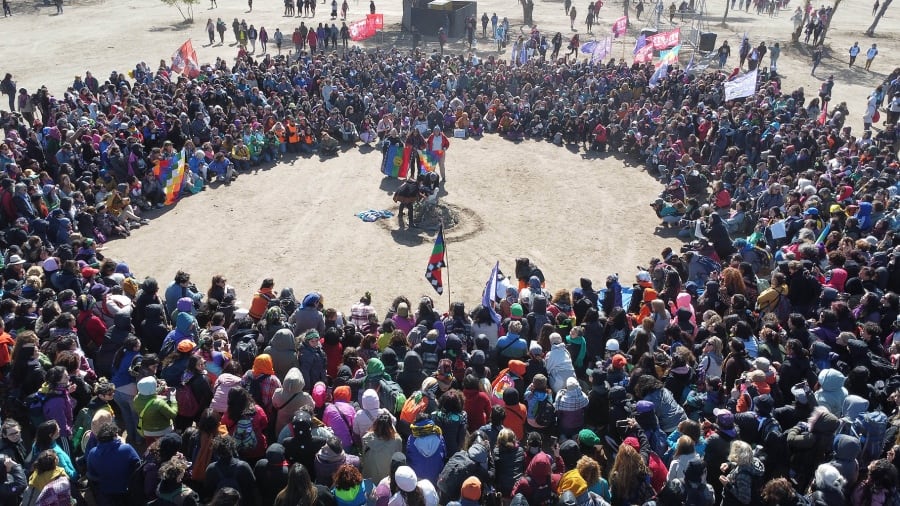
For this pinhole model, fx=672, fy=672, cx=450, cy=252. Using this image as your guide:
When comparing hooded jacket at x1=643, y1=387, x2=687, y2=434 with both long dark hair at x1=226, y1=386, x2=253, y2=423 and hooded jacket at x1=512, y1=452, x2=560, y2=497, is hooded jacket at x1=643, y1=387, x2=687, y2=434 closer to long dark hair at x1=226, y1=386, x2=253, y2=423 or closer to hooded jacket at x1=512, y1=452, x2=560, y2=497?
hooded jacket at x1=512, y1=452, x2=560, y2=497

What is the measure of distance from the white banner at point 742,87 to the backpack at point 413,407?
679 inches

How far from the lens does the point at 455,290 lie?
46.6 ft

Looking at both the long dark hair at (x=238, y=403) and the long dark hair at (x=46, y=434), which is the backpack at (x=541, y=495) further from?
the long dark hair at (x=46, y=434)

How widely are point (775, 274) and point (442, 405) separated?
6782mm

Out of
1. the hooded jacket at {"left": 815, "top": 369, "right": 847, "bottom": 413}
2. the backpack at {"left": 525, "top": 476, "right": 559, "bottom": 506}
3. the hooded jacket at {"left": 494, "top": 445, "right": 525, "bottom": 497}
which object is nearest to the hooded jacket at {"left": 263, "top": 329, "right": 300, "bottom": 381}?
the hooded jacket at {"left": 494, "top": 445, "right": 525, "bottom": 497}

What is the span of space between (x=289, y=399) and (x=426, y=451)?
171 cm

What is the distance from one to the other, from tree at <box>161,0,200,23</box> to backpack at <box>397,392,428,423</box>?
43992 mm

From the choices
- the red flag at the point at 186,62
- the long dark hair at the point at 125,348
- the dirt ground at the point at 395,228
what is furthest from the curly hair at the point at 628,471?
the red flag at the point at 186,62

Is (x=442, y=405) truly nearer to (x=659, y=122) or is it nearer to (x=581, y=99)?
(x=659, y=122)

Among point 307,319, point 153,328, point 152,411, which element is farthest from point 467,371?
point 153,328

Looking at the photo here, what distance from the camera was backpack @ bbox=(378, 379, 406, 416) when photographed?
8164 mm

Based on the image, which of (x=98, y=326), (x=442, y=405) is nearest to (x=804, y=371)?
Result: (x=442, y=405)

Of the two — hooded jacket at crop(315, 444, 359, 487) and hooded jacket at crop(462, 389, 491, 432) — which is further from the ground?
hooded jacket at crop(315, 444, 359, 487)

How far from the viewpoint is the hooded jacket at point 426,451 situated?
7141 millimetres
